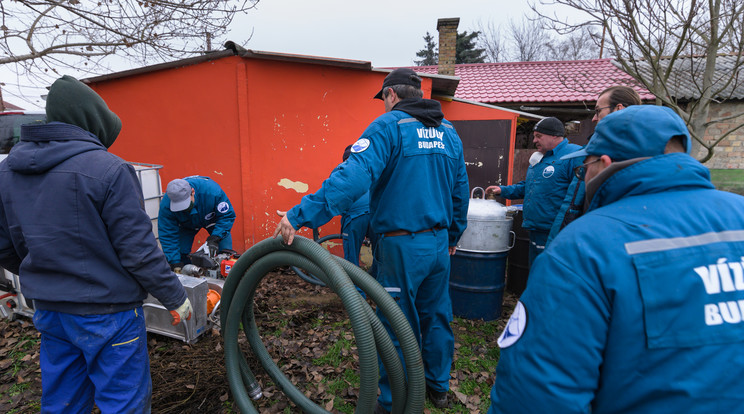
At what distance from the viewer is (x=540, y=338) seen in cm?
98

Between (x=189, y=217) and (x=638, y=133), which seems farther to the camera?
(x=189, y=217)

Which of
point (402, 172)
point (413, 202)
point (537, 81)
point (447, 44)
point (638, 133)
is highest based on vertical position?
point (447, 44)

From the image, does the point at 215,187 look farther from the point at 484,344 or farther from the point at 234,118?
the point at 484,344

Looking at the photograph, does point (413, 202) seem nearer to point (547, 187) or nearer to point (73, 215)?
point (73, 215)

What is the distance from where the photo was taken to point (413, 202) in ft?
8.02

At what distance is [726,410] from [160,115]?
23.3ft

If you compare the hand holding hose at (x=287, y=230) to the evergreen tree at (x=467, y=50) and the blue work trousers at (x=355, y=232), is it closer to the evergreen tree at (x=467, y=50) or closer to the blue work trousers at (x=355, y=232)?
the blue work trousers at (x=355, y=232)

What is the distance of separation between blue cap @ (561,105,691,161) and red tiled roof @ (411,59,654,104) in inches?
381

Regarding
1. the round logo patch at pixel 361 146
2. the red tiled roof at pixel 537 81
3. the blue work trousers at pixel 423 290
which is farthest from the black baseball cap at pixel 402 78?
the red tiled roof at pixel 537 81

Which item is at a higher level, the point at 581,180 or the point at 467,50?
the point at 467,50

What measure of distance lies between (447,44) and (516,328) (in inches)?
418

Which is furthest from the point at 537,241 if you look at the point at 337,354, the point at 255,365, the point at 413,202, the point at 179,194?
the point at 179,194

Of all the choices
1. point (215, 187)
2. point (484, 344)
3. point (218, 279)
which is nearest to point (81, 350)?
point (218, 279)

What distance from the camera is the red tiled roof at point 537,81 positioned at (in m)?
10.7
